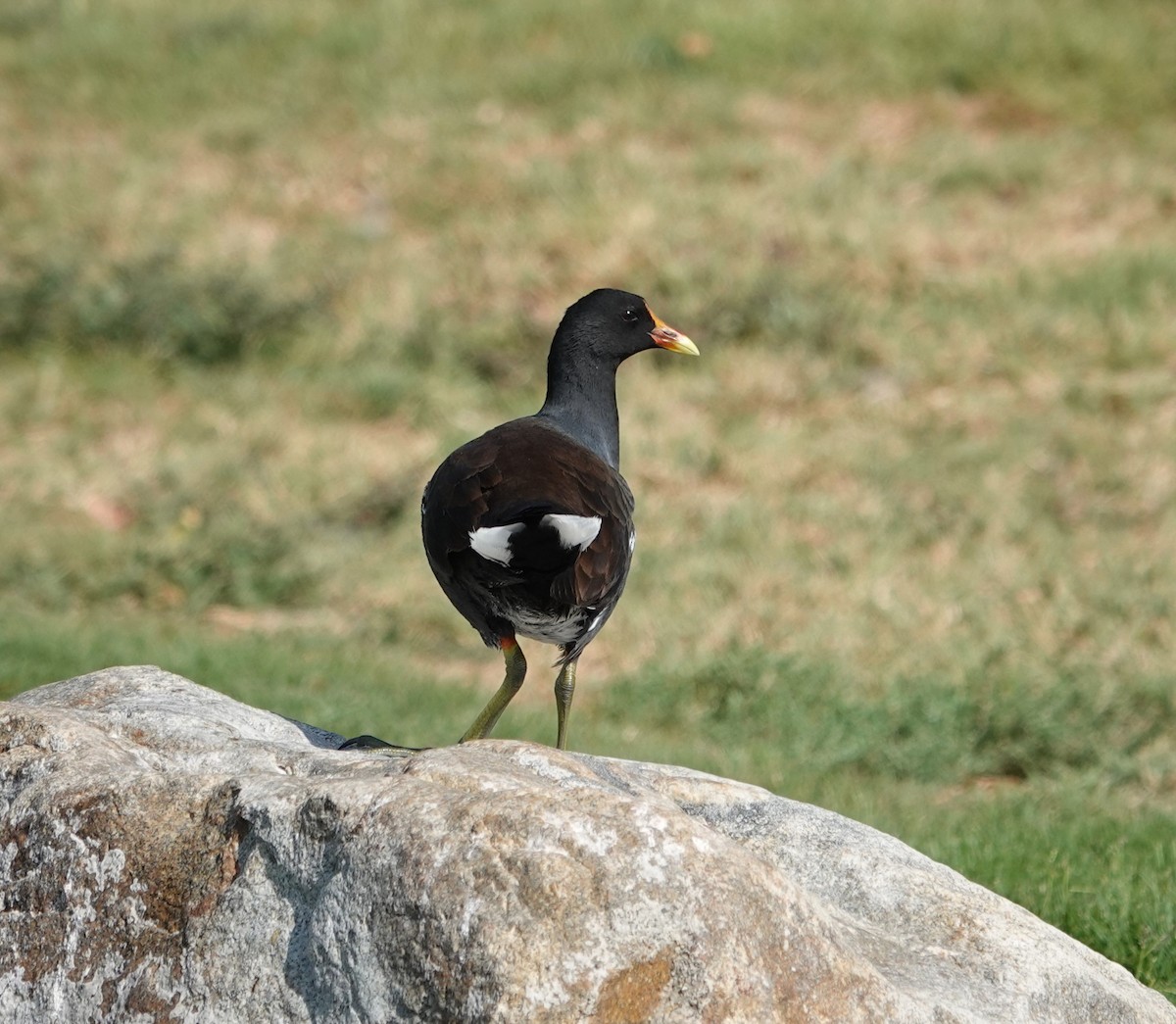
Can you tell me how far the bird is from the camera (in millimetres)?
4004

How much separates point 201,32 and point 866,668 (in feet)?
35.6

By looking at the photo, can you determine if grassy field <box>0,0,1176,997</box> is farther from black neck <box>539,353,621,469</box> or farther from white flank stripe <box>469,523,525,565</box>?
white flank stripe <box>469,523,525,565</box>

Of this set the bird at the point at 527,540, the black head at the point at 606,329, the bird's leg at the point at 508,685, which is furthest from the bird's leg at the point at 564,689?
the black head at the point at 606,329

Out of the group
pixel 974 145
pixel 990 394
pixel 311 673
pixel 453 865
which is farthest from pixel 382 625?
pixel 974 145

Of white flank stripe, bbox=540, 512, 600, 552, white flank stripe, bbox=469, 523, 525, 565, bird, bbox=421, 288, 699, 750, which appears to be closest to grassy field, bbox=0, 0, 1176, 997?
bird, bbox=421, 288, 699, 750

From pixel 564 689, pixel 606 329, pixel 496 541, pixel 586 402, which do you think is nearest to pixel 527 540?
pixel 496 541

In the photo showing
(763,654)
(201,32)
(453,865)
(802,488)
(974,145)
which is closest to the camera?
(453,865)

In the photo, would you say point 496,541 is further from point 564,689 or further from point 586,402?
point 586,402

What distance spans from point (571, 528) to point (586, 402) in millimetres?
1552

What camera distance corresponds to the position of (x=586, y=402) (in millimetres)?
5465

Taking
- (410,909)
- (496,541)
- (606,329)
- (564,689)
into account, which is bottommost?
(564,689)

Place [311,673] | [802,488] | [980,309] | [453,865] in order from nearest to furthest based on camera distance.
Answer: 1. [453,865]
2. [311,673]
3. [802,488]
4. [980,309]

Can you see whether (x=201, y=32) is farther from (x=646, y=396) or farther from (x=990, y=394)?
(x=990, y=394)

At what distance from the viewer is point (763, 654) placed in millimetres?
8109
